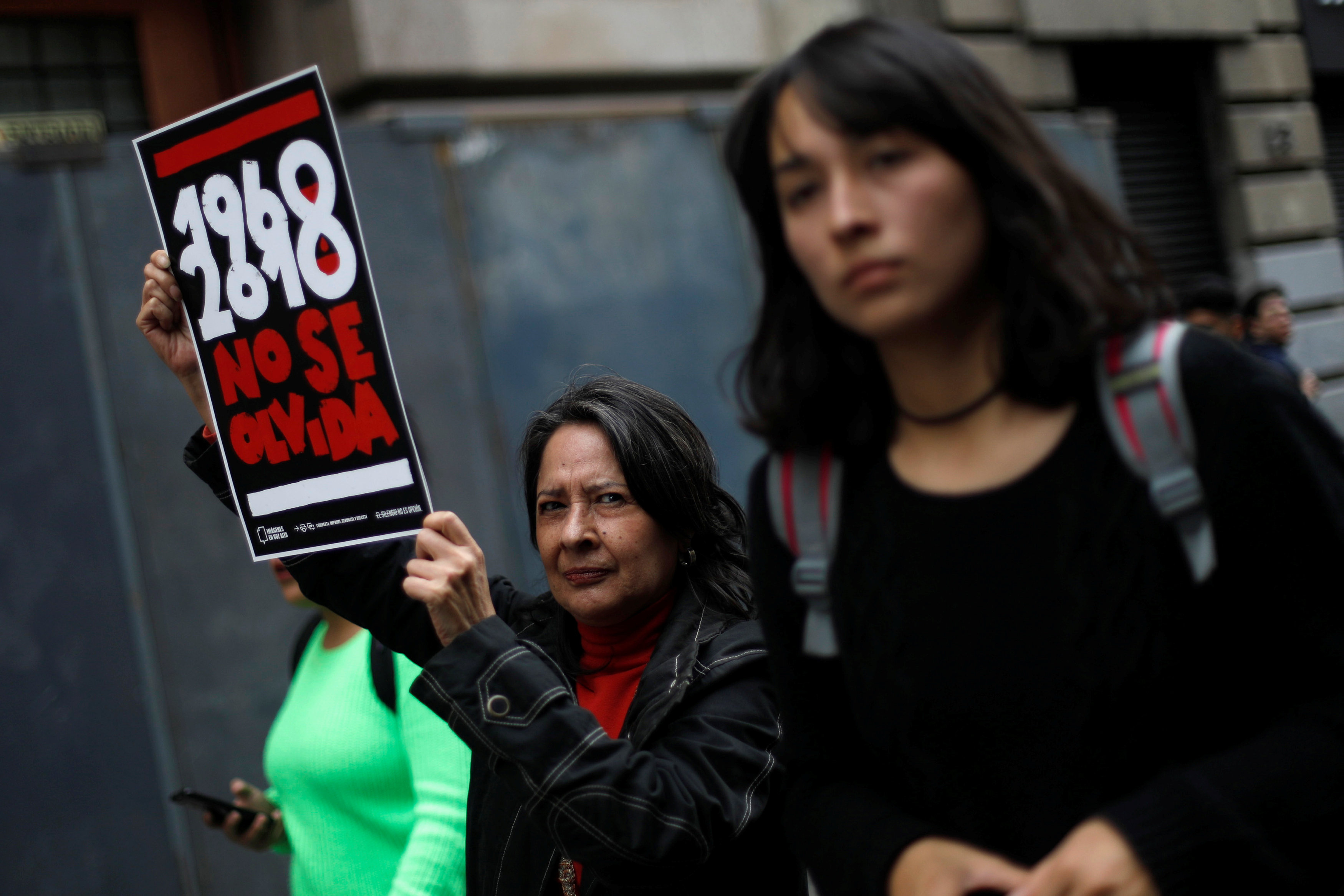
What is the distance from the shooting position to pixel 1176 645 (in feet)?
3.83

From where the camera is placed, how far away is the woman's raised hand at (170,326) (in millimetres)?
2246

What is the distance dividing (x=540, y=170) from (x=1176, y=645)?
5369mm

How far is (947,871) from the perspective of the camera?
1.24 metres

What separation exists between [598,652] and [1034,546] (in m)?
1.20

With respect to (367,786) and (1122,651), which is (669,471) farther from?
(1122,651)

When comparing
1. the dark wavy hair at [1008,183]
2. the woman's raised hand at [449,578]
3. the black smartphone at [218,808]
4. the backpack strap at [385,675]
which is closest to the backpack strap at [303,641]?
the black smartphone at [218,808]

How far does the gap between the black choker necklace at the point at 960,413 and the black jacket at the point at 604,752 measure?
2.53 feet

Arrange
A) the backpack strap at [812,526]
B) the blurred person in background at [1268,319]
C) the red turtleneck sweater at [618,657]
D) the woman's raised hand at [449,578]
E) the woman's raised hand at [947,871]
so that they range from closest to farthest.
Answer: the woman's raised hand at [947,871] → the backpack strap at [812,526] → the woman's raised hand at [449,578] → the red turtleneck sweater at [618,657] → the blurred person in background at [1268,319]

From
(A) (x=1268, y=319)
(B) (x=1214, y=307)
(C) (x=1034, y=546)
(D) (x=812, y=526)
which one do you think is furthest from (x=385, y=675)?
(A) (x=1268, y=319)

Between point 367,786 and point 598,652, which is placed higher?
point 598,652

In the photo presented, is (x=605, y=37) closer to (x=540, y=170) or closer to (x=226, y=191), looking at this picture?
(x=540, y=170)

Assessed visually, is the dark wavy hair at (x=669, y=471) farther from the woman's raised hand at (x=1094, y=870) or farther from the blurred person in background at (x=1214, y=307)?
the blurred person in background at (x=1214, y=307)

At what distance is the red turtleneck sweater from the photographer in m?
2.17

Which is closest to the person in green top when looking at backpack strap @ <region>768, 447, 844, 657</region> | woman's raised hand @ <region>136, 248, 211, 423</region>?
woman's raised hand @ <region>136, 248, 211, 423</region>
